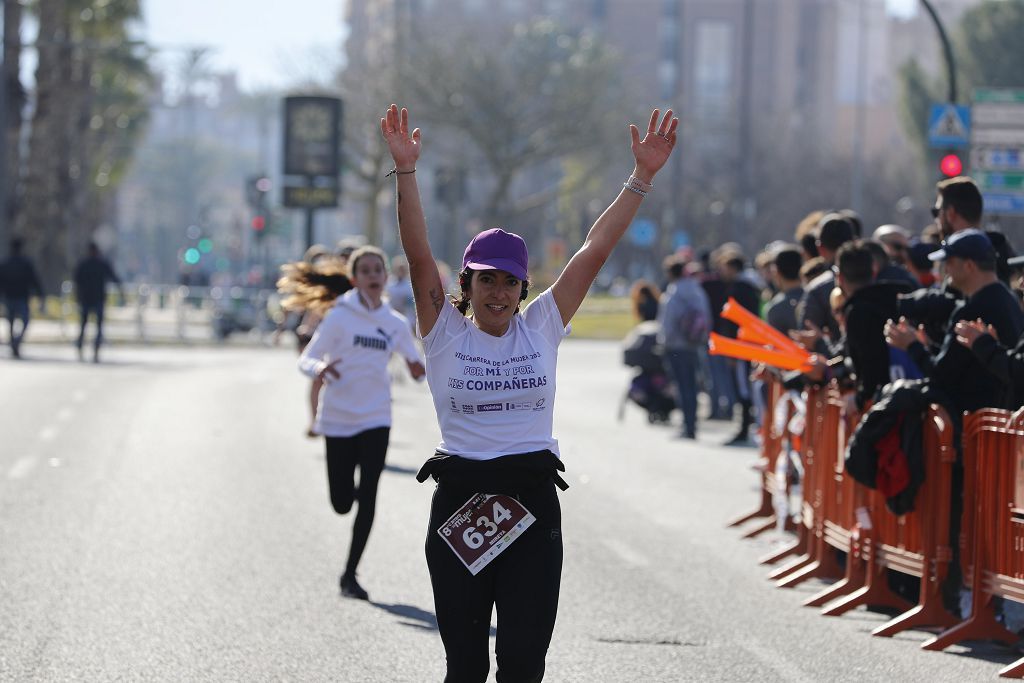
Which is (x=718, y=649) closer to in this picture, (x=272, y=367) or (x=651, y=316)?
(x=651, y=316)

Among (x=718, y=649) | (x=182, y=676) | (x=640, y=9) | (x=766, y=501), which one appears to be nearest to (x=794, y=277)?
(x=766, y=501)

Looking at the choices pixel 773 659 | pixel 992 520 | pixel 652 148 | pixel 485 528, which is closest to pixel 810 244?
pixel 992 520

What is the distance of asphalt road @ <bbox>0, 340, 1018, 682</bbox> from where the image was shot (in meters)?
7.87

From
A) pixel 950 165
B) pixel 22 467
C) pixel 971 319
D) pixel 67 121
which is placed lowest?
pixel 22 467

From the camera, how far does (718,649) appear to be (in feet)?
27.1

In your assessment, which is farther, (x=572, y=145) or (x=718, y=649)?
(x=572, y=145)

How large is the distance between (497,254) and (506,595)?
1.03 metres

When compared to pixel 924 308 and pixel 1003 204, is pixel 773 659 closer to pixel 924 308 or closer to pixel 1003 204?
pixel 924 308

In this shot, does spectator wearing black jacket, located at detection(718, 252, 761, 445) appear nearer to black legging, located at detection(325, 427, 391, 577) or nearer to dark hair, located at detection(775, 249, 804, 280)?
dark hair, located at detection(775, 249, 804, 280)

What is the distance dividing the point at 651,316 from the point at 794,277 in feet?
25.7

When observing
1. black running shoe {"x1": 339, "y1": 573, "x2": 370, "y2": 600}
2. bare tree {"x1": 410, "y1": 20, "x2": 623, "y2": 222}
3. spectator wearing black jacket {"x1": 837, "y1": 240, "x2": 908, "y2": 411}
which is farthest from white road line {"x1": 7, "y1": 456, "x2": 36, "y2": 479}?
bare tree {"x1": 410, "y1": 20, "x2": 623, "y2": 222}

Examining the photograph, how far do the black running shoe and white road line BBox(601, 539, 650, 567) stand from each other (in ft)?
6.68

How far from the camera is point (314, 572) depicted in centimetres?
1026

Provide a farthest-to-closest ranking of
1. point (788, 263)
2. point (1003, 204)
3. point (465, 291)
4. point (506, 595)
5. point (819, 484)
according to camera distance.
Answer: point (1003, 204), point (788, 263), point (819, 484), point (465, 291), point (506, 595)
